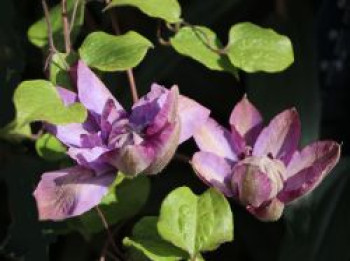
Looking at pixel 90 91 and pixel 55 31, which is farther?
pixel 55 31

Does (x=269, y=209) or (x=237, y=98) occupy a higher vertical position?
(x=269, y=209)

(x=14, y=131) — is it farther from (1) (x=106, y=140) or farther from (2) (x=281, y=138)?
(2) (x=281, y=138)

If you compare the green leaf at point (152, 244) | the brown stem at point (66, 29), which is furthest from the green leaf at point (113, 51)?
the green leaf at point (152, 244)

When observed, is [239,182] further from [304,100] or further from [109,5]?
[304,100]

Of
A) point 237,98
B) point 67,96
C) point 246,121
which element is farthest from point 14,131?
point 237,98

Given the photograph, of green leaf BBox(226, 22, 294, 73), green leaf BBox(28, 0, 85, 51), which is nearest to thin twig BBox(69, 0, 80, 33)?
green leaf BBox(28, 0, 85, 51)

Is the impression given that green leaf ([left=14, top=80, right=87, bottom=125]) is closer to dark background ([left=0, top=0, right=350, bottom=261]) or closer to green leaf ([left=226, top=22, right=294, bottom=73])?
green leaf ([left=226, top=22, right=294, bottom=73])

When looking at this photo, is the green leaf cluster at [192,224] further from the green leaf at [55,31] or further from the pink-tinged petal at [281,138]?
the green leaf at [55,31]
